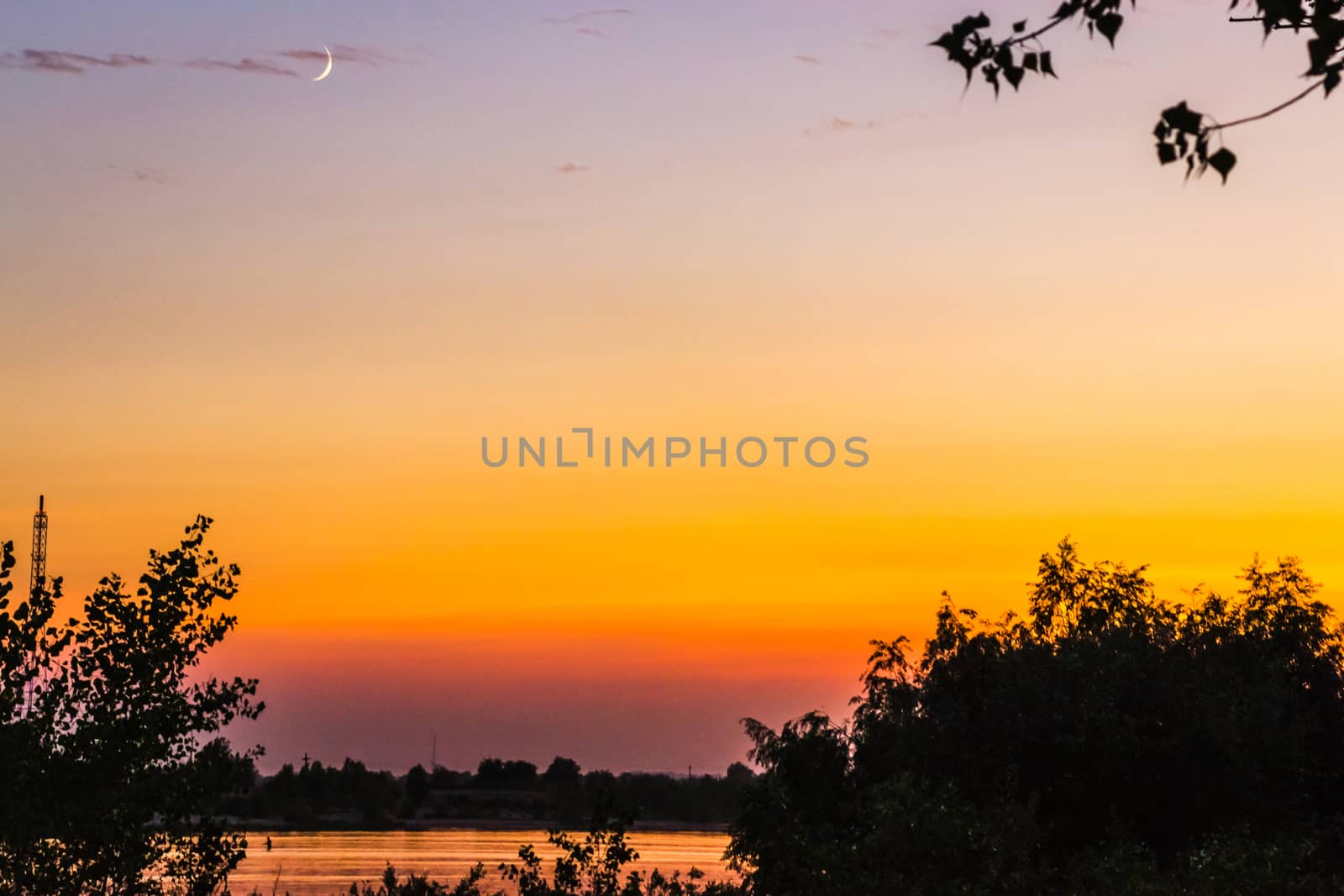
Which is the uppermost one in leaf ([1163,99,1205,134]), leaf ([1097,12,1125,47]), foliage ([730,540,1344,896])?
leaf ([1097,12,1125,47])

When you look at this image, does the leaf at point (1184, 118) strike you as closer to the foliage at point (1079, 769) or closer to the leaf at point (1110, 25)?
the leaf at point (1110, 25)

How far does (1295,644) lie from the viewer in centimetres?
3953

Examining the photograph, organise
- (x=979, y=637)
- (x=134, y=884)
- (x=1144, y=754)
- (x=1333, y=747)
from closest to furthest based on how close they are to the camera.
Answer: (x=134, y=884) → (x=1144, y=754) → (x=1333, y=747) → (x=979, y=637)

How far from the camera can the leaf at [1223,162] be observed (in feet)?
23.5

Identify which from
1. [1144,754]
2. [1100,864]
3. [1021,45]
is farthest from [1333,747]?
[1021,45]

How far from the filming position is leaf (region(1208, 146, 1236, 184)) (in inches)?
282

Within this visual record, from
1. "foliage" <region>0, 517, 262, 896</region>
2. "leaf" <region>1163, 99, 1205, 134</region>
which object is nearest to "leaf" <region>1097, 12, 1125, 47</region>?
"leaf" <region>1163, 99, 1205, 134</region>

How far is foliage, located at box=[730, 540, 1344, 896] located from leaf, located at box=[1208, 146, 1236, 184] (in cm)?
1687

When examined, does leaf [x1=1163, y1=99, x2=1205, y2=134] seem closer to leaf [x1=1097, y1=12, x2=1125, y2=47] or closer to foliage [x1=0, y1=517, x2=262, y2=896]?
leaf [x1=1097, y1=12, x2=1125, y2=47]


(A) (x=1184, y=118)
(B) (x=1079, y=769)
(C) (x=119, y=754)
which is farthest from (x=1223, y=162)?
(B) (x=1079, y=769)

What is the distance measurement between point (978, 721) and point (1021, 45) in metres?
26.8

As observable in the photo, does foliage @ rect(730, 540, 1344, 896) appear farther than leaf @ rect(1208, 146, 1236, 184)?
Yes

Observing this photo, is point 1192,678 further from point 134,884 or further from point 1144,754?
point 134,884

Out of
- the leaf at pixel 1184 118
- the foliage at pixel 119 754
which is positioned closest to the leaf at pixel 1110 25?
the leaf at pixel 1184 118
